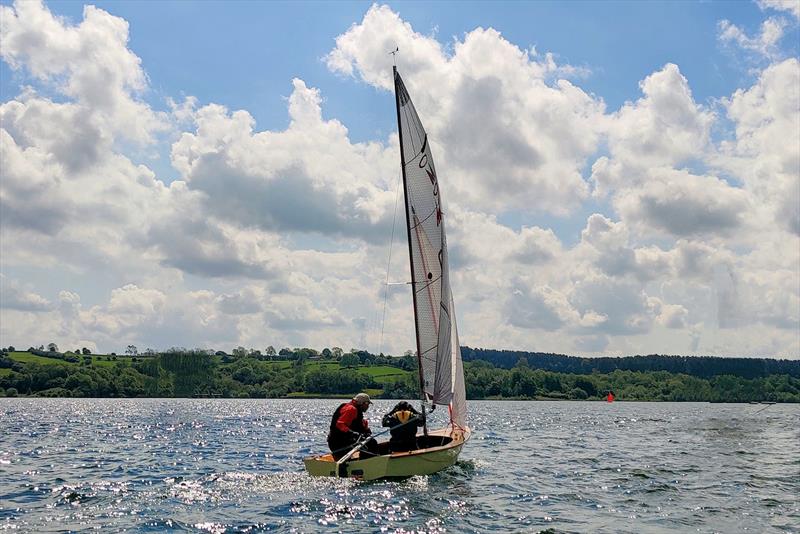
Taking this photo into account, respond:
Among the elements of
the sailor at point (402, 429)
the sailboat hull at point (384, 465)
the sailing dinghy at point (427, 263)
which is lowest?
the sailboat hull at point (384, 465)

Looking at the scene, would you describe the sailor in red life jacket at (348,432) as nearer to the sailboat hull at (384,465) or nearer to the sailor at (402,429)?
the sailboat hull at (384,465)

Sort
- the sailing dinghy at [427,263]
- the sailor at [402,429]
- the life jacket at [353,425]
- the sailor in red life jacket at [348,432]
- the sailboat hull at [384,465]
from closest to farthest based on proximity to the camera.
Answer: the sailboat hull at [384,465] → the sailor in red life jacket at [348,432] → the life jacket at [353,425] → the sailor at [402,429] → the sailing dinghy at [427,263]

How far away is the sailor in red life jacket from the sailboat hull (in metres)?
0.56

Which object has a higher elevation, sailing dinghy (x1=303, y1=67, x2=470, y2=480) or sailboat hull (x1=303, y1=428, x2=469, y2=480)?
sailing dinghy (x1=303, y1=67, x2=470, y2=480)

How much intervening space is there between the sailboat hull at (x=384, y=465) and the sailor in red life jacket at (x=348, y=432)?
22.1 inches

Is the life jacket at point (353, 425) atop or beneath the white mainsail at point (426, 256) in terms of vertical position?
beneath

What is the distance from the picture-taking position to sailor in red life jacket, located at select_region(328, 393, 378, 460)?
26903mm

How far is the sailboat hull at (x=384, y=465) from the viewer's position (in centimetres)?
2525

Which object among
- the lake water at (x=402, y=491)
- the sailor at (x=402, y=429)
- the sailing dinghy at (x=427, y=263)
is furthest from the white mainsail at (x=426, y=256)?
the lake water at (x=402, y=491)

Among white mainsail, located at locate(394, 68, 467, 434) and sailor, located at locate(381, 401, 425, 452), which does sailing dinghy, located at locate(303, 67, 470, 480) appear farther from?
sailor, located at locate(381, 401, 425, 452)

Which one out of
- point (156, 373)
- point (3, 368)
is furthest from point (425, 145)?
point (3, 368)

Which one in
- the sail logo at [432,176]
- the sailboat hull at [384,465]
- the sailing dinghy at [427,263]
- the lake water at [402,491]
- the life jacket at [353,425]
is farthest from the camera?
the sail logo at [432,176]

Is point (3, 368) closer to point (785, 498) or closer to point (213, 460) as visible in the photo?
point (213, 460)

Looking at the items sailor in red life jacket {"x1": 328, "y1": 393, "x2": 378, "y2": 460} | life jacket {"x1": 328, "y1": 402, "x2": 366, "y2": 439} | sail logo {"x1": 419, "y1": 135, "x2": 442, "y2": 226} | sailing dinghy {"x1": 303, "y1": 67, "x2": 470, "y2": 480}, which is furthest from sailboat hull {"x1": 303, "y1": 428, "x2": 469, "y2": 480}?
sail logo {"x1": 419, "y1": 135, "x2": 442, "y2": 226}
